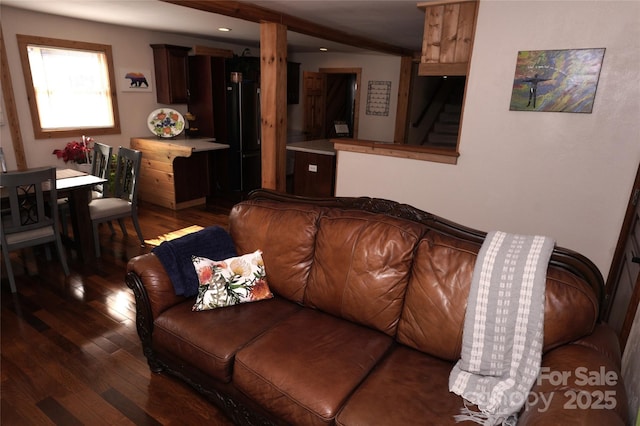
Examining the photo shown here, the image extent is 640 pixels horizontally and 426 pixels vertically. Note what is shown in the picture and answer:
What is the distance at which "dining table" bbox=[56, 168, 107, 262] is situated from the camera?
10.5ft

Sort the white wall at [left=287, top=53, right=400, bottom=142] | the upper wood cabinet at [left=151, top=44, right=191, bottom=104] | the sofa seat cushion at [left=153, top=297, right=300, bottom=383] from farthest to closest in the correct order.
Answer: the white wall at [left=287, top=53, right=400, bottom=142] < the upper wood cabinet at [left=151, top=44, right=191, bottom=104] < the sofa seat cushion at [left=153, top=297, right=300, bottom=383]

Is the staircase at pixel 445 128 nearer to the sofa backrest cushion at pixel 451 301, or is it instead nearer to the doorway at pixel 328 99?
the doorway at pixel 328 99

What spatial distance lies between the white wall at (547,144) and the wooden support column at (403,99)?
11.0 ft

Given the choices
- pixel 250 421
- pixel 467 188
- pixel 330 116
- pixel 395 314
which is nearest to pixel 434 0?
pixel 467 188

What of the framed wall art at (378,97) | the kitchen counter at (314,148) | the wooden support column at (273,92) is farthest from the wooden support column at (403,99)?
the wooden support column at (273,92)

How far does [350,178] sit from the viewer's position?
3.69 meters

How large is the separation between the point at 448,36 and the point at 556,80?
2.96 feet

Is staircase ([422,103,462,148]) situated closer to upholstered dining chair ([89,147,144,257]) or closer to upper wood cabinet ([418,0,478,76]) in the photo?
upper wood cabinet ([418,0,478,76])

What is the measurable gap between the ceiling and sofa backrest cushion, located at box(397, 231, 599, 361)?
235 centimetres

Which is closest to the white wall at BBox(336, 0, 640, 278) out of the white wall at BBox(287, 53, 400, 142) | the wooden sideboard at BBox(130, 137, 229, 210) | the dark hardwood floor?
the dark hardwood floor

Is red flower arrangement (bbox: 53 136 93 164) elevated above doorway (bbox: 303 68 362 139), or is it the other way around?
doorway (bbox: 303 68 362 139)

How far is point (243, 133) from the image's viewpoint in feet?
18.5

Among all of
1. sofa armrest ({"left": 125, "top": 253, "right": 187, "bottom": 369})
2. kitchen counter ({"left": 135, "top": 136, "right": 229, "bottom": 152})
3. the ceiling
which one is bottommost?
sofa armrest ({"left": 125, "top": 253, "right": 187, "bottom": 369})

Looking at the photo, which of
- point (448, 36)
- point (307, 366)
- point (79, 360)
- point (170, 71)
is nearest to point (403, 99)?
point (448, 36)
